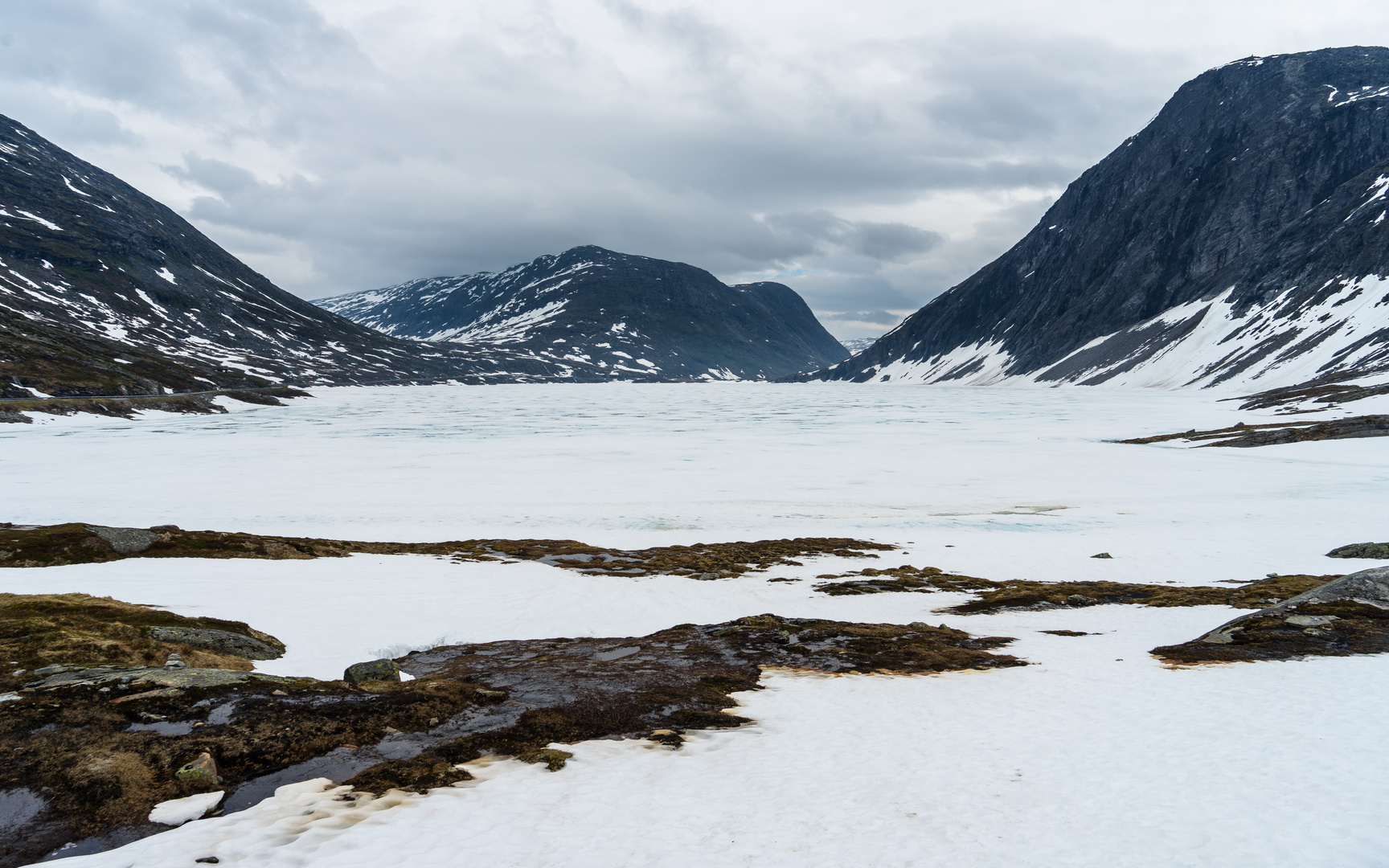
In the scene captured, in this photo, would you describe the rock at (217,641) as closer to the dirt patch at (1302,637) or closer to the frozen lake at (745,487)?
the frozen lake at (745,487)

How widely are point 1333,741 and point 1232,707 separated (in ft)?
6.85

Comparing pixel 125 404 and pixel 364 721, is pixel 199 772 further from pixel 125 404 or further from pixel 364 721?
pixel 125 404

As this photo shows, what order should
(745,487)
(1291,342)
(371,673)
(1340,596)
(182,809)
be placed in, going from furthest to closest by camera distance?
(1291,342) → (745,487) → (1340,596) → (371,673) → (182,809)

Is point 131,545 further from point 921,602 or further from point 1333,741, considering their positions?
point 1333,741

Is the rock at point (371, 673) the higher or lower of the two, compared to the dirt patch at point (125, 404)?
lower

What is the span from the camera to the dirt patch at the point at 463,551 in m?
29.5

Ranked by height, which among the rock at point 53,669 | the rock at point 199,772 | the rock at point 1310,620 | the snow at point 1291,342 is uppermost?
the snow at point 1291,342

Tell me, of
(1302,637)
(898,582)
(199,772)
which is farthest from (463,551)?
(1302,637)

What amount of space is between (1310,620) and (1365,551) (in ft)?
50.7

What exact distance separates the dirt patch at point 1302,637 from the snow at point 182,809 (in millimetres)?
20002

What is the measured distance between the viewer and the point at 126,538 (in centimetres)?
3089

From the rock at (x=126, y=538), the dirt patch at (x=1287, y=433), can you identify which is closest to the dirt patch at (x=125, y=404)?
the rock at (x=126, y=538)

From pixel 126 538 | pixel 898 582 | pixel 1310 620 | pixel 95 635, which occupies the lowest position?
pixel 898 582

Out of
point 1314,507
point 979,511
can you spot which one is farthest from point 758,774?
point 1314,507
